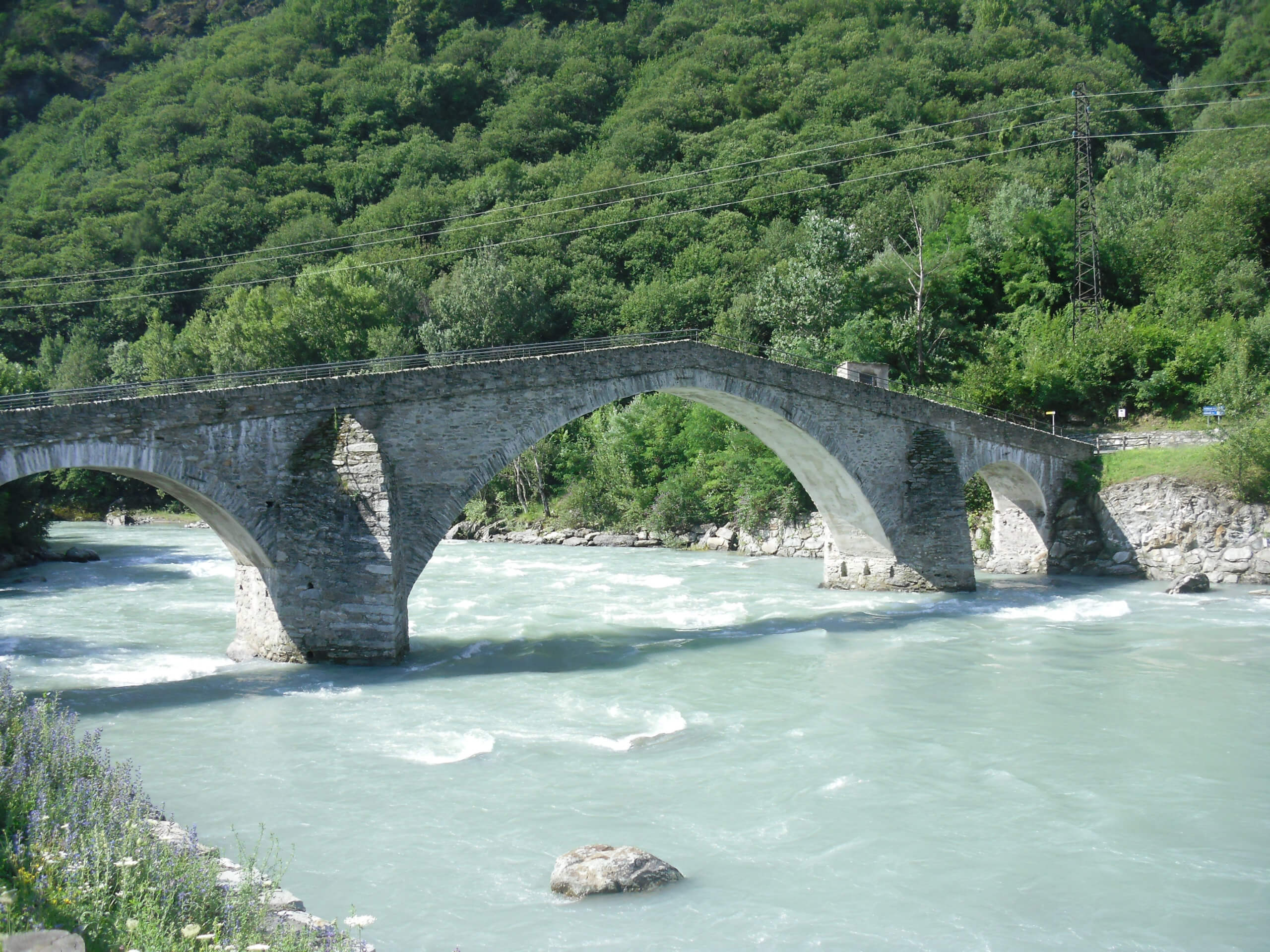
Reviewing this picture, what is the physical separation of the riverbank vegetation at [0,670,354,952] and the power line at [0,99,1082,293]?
4986 cm

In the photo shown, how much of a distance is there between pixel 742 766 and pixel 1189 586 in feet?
54.8

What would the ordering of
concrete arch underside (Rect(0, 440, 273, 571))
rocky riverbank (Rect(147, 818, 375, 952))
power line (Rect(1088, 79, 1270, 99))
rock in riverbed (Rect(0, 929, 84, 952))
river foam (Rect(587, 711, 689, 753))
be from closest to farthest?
rock in riverbed (Rect(0, 929, 84, 952)) < rocky riverbank (Rect(147, 818, 375, 952)) < river foam (Rect(587, 711, 689, 753)) < concrete arch underside (Rect(0, 440, 273, 571)) < power line (Rect(1088, 79, 1270, 99))

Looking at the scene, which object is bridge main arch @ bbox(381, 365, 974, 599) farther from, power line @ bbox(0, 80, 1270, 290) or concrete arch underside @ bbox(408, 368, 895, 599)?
power line @ bbox(0, 80, 1270, 290)

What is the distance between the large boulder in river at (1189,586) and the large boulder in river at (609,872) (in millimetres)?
19141

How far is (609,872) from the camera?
26.0ft

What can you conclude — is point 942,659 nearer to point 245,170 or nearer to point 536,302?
point 536,302

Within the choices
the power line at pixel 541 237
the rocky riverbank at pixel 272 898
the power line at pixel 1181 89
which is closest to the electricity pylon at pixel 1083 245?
the power line at pixel 541 237

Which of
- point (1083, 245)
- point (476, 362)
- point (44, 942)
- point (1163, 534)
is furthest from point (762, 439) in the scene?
point (1083, 245)

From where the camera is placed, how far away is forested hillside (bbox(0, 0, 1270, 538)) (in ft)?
120

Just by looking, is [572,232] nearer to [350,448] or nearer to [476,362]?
[476,362]

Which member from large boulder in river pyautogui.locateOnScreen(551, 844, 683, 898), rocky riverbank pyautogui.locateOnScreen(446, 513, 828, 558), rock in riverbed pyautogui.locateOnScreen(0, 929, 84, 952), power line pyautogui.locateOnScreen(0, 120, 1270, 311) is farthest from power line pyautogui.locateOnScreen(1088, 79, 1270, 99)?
rock in riverbed pyautogui.locateOnScreen(0, 929, 84, 952)

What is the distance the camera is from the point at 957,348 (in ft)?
125

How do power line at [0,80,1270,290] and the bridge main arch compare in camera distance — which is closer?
Answer: the bridge main arch

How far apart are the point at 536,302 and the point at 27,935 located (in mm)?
46473
